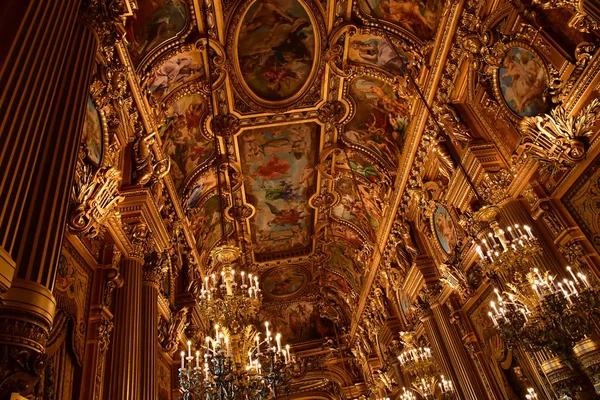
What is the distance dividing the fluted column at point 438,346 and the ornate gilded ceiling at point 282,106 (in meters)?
3.55

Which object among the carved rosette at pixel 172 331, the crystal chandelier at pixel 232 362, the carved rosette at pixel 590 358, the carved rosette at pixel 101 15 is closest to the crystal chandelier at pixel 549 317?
the carved rosette at pixel 590 358

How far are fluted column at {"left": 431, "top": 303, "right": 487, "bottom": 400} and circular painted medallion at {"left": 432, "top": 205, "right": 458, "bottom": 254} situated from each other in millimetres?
1746

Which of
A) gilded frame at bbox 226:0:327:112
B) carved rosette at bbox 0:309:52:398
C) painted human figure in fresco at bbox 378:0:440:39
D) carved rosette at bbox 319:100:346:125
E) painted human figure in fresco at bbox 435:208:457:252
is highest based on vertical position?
gilded frame at bbox 226:0:327:112

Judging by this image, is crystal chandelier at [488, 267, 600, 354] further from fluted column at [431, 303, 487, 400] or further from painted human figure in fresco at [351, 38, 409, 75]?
painted human figure in fresco at [351, 38, 409, 75]

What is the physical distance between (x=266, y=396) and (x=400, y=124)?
8.29 metres

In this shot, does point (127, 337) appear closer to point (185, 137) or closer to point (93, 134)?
point (93, 134)

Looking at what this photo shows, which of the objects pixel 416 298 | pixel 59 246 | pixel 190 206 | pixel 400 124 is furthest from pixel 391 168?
pixel 59 246

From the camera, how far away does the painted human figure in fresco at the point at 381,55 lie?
10.5m

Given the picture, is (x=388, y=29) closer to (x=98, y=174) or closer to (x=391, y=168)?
(x=391, y=168)

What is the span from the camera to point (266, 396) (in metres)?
6.20

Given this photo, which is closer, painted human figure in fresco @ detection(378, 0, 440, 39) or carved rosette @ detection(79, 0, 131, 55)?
carved rosette @ detection(79, 0, 131, 55)

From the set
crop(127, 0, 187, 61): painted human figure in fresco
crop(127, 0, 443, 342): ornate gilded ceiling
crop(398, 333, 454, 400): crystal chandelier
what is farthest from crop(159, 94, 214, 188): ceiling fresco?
crop(398, 333, 454, 400): crystal chandelier

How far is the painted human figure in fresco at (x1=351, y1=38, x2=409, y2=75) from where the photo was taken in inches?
414

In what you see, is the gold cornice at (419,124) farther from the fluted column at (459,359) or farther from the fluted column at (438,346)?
the fluted column at (459,359)
